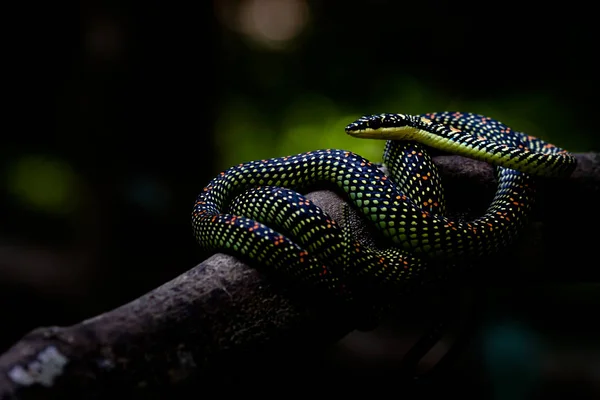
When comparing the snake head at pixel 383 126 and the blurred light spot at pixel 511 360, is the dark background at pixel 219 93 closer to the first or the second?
the blurred light spot at pixel 511 360

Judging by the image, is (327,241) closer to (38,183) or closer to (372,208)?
(372,208)

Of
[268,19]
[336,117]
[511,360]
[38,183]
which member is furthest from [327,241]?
[38,183]

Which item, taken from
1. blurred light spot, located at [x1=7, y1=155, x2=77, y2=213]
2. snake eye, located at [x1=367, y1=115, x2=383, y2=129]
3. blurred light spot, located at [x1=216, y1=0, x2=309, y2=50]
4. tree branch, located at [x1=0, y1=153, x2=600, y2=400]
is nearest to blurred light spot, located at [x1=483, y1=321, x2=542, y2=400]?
tree branch, located at [x1=0, y1=153, x2=600, y2=400]

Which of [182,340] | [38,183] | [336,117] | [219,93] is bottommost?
[38,183]

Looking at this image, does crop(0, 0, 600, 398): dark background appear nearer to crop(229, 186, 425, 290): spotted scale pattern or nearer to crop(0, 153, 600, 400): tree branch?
crop(229, 186, 425, 290): spotted scale pattern

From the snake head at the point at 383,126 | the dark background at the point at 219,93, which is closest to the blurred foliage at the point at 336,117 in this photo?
the dark background at the point at 219,93

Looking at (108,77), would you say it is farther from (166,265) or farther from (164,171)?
(166,265)
